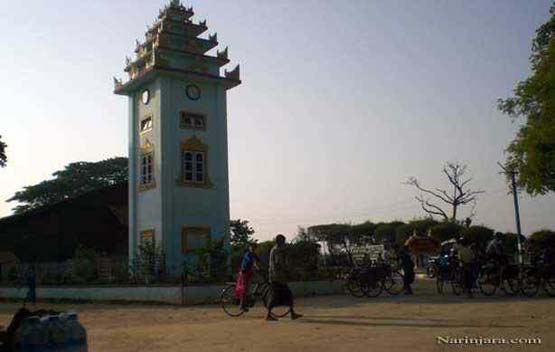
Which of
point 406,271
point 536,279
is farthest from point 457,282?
point 406,271

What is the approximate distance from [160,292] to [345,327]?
34.3ft

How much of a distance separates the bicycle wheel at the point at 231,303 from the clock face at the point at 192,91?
50.9 feet

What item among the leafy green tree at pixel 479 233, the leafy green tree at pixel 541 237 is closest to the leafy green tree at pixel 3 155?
the leafy green tree at pixel 541 237

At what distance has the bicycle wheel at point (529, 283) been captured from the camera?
16.1 metres

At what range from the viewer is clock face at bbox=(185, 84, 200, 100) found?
2842 centimetres

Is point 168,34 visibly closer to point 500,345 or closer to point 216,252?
point 216,252

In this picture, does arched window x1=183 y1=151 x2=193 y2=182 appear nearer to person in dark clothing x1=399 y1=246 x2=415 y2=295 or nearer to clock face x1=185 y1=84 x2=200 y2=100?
clock face x1=185 y1=84 x2=200 y2=100

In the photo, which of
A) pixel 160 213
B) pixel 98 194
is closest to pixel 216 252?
pixel 160 213

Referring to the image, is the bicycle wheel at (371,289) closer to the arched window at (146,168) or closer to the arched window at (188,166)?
the arched window at (188,166)

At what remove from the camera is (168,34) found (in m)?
29.3

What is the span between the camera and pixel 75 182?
55031 millimetres

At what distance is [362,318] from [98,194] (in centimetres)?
2762

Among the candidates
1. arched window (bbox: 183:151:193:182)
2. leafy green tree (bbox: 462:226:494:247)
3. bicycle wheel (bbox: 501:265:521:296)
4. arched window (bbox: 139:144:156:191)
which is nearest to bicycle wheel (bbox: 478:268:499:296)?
bicycle wheel (bbox: 501:265:521:296)

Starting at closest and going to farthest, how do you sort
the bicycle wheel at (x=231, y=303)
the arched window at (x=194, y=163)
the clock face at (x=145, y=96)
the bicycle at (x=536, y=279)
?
the bicycle wheel at (x=231, y=303) < the bicycle at (x=536, y=279) < the arched window at (x=194, y=163) < the clock face at (x=145, y=96)
